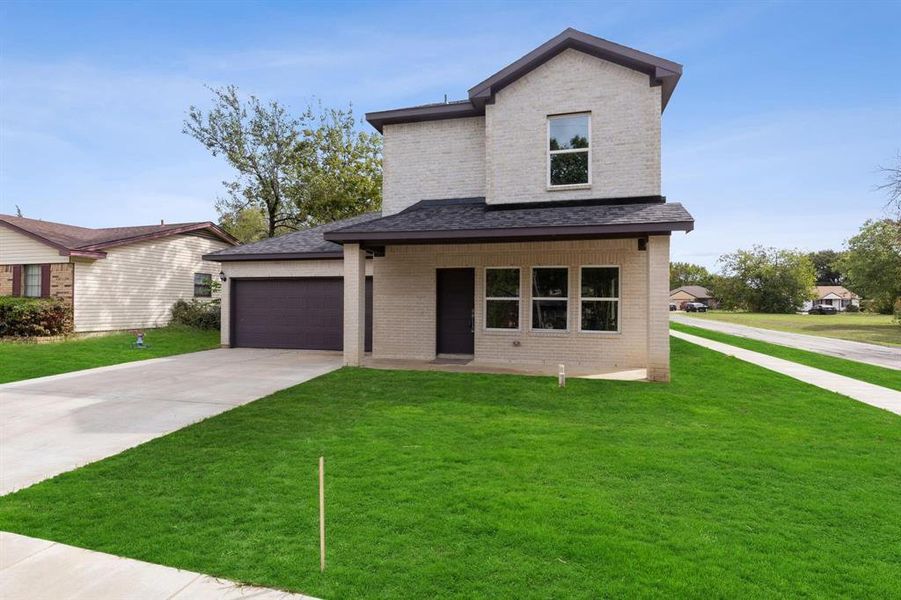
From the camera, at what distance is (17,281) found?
1762cm

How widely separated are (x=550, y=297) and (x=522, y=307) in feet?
2.53

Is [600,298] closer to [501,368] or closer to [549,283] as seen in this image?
[549,283]

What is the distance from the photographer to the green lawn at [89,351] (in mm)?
11395

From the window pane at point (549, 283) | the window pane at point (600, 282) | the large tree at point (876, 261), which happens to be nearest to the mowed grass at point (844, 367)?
the window pane at point (600, 282)

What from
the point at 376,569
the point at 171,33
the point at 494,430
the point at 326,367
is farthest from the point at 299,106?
the point at 376,569

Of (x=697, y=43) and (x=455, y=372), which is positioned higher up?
(x=697, y=43)

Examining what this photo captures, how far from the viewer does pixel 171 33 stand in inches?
580

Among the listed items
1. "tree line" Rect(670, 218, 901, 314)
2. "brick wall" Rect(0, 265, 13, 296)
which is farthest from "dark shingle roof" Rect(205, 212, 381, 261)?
"tree line" Rect(670, 218, 901, 314)

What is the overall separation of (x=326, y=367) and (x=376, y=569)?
29.5ft

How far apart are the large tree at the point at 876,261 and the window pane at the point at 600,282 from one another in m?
39.0

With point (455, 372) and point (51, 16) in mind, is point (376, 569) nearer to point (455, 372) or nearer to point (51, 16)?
point (455, 372)

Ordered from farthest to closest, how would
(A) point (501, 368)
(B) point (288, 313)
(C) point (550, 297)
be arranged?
1. (B) point (288, 313)
2. (C) point (550, 297)
3. (A) point (501, 368)

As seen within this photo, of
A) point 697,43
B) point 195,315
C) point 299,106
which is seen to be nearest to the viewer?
point 697,43

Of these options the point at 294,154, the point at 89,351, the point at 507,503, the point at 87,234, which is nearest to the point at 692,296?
the point at 294,154
